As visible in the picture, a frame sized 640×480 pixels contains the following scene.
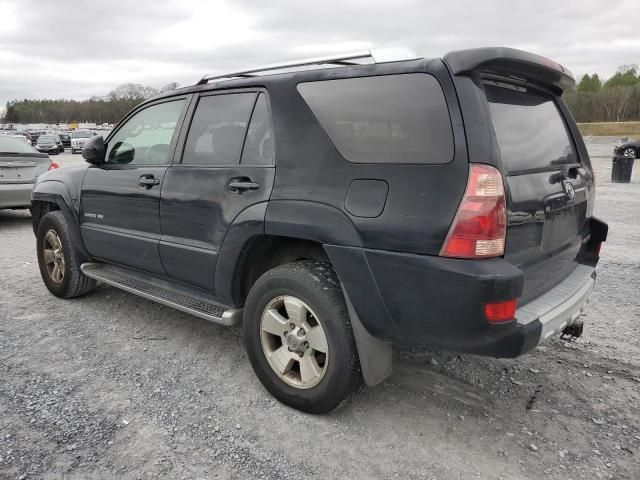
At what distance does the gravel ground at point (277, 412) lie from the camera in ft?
8.13

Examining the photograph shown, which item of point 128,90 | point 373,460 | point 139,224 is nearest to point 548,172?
point 373,460

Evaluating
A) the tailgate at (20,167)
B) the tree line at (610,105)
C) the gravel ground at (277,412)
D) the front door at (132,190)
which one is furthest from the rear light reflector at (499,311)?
the tree line at (610,105)

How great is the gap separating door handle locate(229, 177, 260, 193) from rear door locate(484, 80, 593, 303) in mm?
1326

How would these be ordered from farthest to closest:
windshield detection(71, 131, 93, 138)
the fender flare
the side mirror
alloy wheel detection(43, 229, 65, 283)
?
windshield detection(71, 131, 93, 138), alloy wheel detection(43, 229, 65, 283), the fender flare, the side mirror

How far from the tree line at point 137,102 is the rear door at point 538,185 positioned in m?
36.2

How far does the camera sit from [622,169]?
14977mm

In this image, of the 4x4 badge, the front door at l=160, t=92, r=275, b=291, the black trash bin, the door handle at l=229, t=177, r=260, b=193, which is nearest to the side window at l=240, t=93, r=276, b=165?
the front door at l=160, t=92, r=275, b=291

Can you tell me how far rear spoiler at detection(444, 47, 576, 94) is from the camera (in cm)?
235

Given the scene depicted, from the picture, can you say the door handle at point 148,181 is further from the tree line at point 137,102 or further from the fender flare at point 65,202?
the tree line at point 137,102

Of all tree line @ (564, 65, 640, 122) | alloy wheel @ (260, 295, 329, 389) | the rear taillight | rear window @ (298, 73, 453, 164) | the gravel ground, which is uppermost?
tree line @ (564, 65, 640, 122)

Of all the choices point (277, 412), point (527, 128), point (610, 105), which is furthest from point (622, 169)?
point (610, 105)

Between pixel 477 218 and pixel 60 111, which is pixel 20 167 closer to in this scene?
pixel 477 218

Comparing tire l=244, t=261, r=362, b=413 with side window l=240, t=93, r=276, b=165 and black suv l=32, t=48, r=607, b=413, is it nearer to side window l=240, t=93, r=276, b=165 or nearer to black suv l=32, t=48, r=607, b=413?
black suv l=32, t=48, r=607, b=413

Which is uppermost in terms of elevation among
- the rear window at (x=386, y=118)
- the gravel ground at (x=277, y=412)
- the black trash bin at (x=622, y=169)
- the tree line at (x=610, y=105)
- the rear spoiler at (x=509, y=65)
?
the tree line at (x=610, y=105)
